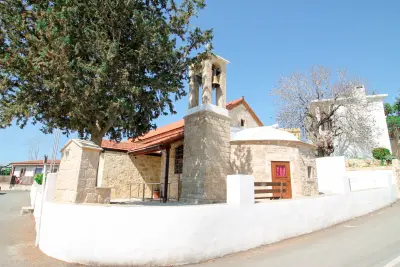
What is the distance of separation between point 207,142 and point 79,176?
5.43 metres

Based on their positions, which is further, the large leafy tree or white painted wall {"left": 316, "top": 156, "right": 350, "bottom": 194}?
white painted wall {"left": 316, "top": 156, "right": 350, "bottom": 194}

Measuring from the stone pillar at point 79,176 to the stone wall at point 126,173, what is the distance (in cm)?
778

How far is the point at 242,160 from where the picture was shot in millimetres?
10430

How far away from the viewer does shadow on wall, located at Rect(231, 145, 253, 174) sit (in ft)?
33.6

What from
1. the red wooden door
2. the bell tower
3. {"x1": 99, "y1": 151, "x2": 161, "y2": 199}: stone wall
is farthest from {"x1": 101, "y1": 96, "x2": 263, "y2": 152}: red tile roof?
the red wooden door

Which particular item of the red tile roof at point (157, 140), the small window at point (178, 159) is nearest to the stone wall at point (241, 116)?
the red tile roof at point (157, 140)

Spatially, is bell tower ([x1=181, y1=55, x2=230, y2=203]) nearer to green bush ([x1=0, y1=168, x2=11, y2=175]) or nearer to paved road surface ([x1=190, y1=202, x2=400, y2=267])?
paved road surface ([x1=190, y1=202, x2=400, y2=267])

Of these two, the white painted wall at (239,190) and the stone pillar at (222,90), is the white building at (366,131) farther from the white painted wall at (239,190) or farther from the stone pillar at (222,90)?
the white painted wall at (239,190)

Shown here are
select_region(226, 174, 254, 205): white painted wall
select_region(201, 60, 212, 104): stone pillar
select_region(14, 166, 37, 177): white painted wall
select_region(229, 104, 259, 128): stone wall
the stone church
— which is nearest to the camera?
select_region(226, 174, 254, 205): white painted wall

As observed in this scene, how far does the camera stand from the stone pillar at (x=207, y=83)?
410 inches

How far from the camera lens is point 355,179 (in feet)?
A: 50.4

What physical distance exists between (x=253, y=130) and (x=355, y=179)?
9493 millimetres

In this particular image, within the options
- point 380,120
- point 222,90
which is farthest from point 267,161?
point 380,120

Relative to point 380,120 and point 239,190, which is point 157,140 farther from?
point 380,120
